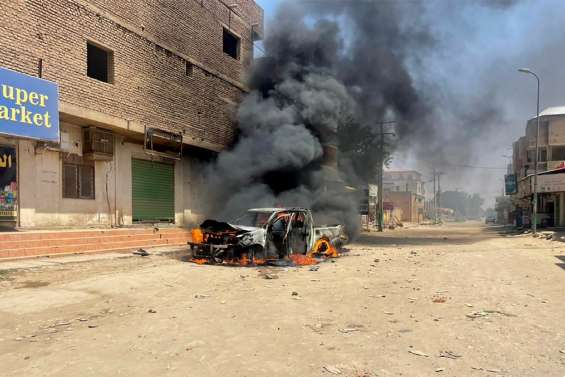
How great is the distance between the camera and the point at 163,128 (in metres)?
16.1

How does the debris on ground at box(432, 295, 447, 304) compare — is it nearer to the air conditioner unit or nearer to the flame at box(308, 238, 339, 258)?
the flame at box(308, 238, 339, 258)

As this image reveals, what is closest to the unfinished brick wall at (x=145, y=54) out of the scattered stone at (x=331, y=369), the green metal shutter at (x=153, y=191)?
the green metal shutter at (x=153, y=191)

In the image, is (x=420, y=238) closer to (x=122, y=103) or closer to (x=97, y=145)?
(x=122, y=103)

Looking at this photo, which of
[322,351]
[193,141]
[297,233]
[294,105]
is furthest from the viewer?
[294,105]

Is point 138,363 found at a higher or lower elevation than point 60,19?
lower

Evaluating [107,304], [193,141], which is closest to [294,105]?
[193,141]

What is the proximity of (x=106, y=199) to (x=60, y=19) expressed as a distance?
216 inches

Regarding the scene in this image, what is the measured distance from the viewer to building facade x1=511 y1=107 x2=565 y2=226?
27297 millimetres

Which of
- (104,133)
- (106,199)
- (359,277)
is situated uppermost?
(104,133)

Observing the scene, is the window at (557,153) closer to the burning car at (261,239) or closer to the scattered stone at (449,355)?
the burning car at (261,239)

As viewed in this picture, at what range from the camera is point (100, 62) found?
47.7 ft

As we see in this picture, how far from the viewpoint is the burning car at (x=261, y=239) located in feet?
34.2

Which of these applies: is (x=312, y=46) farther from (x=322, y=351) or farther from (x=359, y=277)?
(x=322, y=351)

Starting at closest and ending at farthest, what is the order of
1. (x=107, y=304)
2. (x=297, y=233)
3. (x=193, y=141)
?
(x=107, y=304) → (x=297, y=233) → (x=193, y=141)
